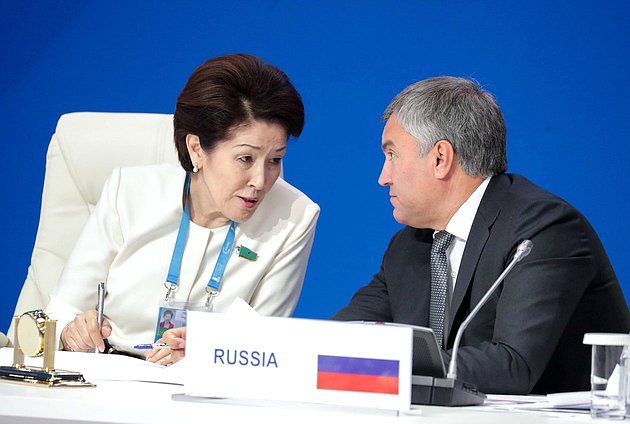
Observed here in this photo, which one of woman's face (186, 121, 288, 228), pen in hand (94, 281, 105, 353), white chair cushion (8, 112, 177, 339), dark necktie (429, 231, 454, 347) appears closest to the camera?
pen in hand (94, 281, 105, 353)

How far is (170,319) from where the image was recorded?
6.40 feet

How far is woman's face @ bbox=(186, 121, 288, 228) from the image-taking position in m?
2.36

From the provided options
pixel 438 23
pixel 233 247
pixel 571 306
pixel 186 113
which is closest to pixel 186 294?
pixel 233 247

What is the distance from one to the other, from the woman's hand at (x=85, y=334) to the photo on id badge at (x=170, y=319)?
171mm

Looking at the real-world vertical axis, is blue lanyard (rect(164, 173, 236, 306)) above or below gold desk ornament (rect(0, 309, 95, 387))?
above

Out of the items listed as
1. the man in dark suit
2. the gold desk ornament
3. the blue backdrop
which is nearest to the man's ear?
the man in dark suit

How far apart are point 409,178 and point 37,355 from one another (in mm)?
1134

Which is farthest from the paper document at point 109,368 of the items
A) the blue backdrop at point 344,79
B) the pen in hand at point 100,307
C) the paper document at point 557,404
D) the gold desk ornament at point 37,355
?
the blue backdrop at point 344,79

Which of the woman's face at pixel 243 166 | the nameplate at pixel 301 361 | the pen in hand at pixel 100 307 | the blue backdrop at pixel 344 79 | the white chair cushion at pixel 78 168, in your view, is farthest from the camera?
the blue backdrop at pixel 344 79

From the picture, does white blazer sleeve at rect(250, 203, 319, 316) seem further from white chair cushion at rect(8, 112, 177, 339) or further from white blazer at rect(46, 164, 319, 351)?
white chair cushion at rect(8, 112, 177, 339)

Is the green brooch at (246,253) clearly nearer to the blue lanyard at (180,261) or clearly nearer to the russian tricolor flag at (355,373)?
the blue lanyard at (180,261)

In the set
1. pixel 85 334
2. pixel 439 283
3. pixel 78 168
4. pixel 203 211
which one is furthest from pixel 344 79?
pixel 85 334

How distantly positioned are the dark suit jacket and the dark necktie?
0.03m

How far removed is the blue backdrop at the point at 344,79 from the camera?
369 centimetres
